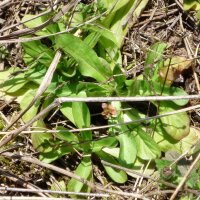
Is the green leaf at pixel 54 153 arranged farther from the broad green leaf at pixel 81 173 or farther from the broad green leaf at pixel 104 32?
the broad green leaf at pixel 104 32

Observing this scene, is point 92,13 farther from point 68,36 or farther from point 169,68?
point 169,68

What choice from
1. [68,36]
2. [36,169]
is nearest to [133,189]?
[36,169]

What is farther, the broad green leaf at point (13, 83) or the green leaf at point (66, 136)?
the broad green leaf at point (13, 83)

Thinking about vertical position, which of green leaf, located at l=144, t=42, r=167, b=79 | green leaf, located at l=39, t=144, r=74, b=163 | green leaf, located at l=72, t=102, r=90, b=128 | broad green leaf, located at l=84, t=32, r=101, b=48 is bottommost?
green leaf, located at l=39, t=144, r=74, b=163

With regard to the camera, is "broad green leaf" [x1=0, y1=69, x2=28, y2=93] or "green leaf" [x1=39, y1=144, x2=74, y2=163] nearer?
"green leaf" [x1=39, y1=144, x2=74, y2=163]

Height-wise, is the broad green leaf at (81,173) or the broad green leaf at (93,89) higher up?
the broad green leaf at (93,89)

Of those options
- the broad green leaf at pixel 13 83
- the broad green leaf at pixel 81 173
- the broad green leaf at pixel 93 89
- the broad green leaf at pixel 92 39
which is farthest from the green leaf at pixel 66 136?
the broad green leaf at pixel 92 39

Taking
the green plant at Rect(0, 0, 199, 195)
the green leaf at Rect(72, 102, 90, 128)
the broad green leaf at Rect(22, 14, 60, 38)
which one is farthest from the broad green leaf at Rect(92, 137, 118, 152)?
the broad green leaf at Rect(22, 14, 60, 38)

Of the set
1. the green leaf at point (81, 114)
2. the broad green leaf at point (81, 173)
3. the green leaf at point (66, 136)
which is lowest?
the broad green leaf at point (81, 173)

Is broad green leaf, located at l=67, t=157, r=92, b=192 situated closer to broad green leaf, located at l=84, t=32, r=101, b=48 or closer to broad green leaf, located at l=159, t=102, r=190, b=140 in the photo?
broad green leaf, located at l=159, t=102, r=190, b=140
